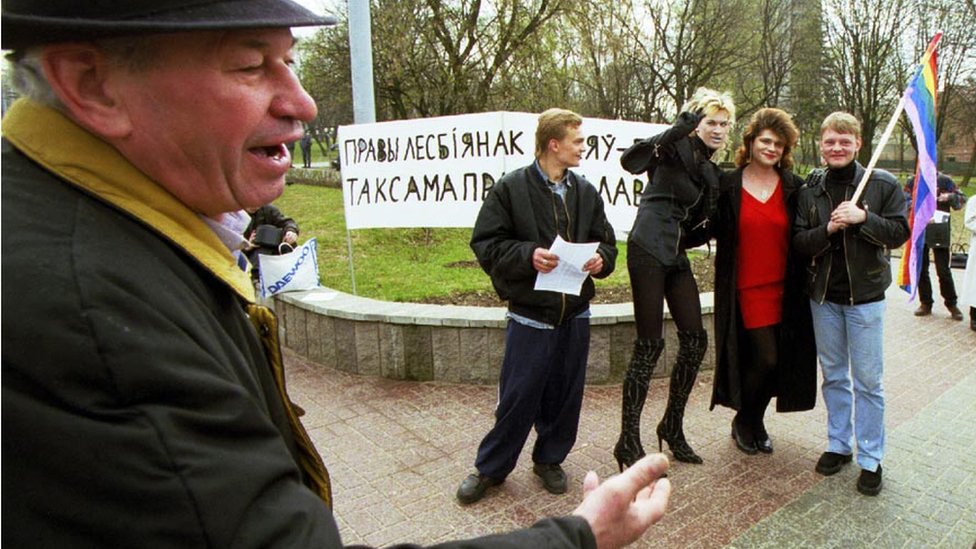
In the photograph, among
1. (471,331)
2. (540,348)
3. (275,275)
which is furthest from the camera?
(275,275)

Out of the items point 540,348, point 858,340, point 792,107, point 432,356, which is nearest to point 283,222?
point 432,356

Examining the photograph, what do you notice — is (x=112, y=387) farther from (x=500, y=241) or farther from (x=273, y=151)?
(x=500, y=241)

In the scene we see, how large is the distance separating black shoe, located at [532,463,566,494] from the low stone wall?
1472mm

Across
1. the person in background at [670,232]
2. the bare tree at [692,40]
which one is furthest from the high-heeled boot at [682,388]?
the bare tree at [692,40]

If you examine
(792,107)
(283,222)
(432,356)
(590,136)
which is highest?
(792,107)

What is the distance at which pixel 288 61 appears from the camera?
1088 mm

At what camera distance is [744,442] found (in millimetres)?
4066

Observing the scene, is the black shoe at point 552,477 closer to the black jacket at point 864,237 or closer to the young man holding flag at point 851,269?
the young man holding flag at point 851,269

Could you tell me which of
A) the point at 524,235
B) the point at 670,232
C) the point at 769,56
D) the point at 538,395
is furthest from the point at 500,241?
the point at 769,56

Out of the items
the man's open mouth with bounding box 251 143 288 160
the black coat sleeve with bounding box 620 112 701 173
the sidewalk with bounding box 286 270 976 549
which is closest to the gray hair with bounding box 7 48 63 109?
the man's open mouth with bounding box 251 143 288 160

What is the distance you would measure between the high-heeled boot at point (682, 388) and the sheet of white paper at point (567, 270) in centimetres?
82

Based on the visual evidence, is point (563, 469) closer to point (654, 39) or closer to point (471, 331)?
point (471, 331)

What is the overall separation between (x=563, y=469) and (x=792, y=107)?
3047 cm

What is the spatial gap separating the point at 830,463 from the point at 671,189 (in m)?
1.81
